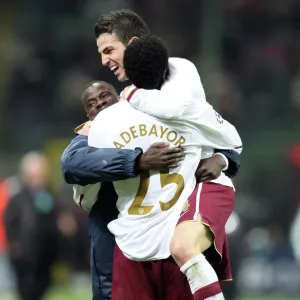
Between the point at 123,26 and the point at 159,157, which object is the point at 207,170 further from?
the point at 123,26

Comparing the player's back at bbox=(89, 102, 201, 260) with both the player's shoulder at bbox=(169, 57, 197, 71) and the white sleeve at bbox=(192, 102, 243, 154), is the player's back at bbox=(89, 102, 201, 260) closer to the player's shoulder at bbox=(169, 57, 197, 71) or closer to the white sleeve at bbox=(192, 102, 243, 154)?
the white sleeve at bbox=(192, 102, 243, 154)

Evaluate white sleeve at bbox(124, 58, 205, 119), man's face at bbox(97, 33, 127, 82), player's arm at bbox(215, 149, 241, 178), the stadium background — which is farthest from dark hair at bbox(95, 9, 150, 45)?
the stadium background

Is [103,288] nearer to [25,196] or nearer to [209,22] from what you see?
[25,196]

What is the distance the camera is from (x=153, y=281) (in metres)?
4.93

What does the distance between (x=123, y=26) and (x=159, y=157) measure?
2.45 feet

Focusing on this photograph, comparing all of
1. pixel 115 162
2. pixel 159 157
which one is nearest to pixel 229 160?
pixel 159 157

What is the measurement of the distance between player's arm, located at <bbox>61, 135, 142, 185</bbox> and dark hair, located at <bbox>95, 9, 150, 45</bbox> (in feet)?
1.93

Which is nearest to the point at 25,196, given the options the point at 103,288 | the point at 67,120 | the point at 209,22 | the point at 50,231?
the point at 50,231

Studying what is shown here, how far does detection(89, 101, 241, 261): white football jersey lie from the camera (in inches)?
188

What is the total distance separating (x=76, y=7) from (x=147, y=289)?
10421 millimetres

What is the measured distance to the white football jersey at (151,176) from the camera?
4773 mm

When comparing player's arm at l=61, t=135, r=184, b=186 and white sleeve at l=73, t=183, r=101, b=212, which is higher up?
player's arm at l=61, t=135, r=184, b=186

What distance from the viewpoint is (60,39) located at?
14.8 metres

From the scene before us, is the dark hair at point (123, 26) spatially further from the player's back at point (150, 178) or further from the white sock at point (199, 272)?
the white sock at point (199, 272)
